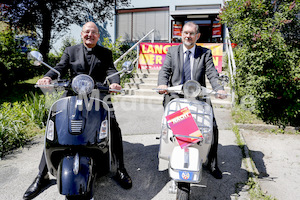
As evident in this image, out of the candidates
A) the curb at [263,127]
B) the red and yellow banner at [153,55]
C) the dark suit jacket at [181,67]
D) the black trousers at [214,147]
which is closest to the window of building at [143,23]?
the red and yellow banner at [153,55]

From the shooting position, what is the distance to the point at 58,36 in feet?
38.0

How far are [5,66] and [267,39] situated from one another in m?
7.68

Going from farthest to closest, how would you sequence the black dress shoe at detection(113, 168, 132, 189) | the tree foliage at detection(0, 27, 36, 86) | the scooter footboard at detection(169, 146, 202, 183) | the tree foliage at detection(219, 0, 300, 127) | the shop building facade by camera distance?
the shop building facade, the tree foliage at detection(0, 27, 36, 86), the tree foliage at detection(219, 0, 300, 127), the black dress shoe at detection(113, 168, 132, 189), the scooter footboard at detection(169, 146, 202, 183)

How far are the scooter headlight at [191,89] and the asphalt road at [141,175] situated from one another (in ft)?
3.56

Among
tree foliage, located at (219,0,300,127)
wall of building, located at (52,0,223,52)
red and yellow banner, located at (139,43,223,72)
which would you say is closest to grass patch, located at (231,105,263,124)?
tree foliage, located at (219,0,300,127)

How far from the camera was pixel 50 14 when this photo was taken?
35.9 ft

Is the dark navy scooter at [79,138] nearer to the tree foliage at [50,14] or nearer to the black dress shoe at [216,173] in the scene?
the black dress shoe at [216,173]

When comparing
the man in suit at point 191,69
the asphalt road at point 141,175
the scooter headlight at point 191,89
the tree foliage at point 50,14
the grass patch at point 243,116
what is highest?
the tree foliage at point 50,14

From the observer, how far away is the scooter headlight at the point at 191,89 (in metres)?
2.12

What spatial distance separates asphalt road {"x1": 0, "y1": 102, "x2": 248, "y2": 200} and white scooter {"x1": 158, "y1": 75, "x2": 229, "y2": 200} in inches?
13.9

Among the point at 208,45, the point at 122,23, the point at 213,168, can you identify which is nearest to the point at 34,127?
the point at 213,168

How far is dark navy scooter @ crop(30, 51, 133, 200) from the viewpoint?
6.19 ft

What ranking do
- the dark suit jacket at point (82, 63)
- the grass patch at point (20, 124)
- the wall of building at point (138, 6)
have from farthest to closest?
the wall of building at point (138, 6) → the grass patch at point (20, 124) → the dark suit jacket at point (82, 63)

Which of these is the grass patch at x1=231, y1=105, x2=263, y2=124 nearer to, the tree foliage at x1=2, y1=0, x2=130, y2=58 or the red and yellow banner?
the red and yellow banner
